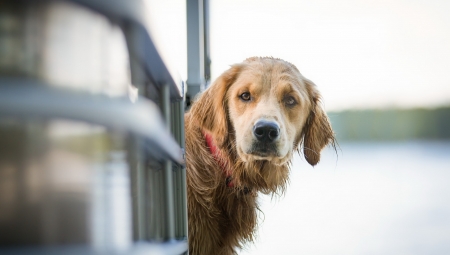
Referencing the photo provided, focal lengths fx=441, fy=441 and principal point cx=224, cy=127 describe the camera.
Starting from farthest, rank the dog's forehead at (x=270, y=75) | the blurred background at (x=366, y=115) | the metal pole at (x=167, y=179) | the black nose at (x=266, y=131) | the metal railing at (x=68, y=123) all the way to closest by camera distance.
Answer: the blurred background at (x=366, y=115) < the dog's forehead at (x=270, y=75) < the black nose at (x=266, y=131) < the metal pole at (x=167, y=179) < the metal railing at (x=68, y=123)

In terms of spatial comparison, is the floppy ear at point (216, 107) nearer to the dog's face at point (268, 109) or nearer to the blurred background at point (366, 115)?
the dog's face at point (268, 109)

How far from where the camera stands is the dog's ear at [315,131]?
1.90 meters

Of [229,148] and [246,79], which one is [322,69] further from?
[229,148]

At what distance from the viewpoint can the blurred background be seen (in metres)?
2.10

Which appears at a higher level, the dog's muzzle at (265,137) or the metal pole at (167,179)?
the metal pole at (167,179)

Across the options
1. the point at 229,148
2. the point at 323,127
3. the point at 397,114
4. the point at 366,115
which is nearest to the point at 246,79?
the point at 229,148

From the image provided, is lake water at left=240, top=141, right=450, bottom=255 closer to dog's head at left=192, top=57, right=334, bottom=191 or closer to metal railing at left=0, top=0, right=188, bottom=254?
dog's head at left=192, top=57, right=334, bottom=191

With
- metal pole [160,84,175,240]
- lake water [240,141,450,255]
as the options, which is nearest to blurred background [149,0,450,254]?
lake water [240,141,450,255]

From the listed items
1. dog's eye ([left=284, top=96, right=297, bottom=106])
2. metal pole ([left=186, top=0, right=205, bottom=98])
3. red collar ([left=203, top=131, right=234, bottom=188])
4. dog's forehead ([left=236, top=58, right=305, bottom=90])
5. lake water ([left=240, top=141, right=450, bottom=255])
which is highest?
metal pole ([left=186, top=0, right=205, bottom=98])

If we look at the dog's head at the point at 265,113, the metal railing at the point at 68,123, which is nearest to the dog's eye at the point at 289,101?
the dog's head at the point at 265,113

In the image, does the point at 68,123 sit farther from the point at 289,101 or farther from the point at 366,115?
the point at 366,115

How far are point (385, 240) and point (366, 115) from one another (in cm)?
67

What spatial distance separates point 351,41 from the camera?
2182 mm

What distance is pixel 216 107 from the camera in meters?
1.82
